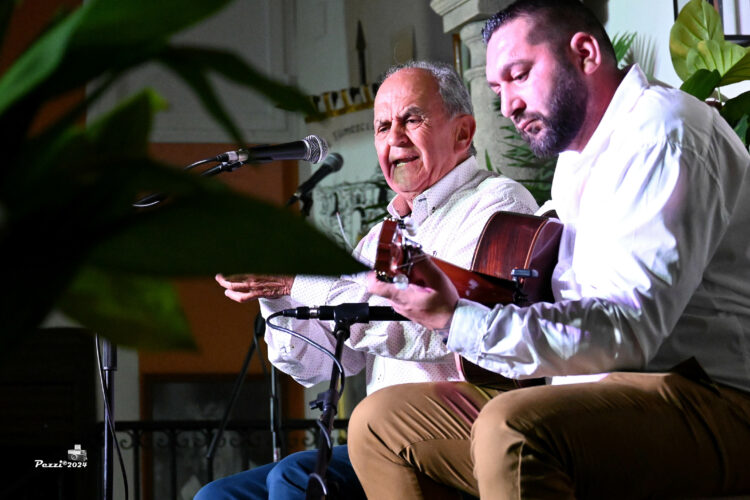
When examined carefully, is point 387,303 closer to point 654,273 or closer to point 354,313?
point 354,313

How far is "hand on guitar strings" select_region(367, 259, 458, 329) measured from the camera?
153 cm

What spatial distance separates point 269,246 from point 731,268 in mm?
1458

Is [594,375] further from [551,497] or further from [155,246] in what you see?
[155,246]

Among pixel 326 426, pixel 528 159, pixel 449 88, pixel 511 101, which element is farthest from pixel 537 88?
pixel 528 159

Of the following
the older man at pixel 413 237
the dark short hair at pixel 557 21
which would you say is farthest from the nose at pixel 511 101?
the older man at pixel 413 237

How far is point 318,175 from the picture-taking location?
91.7 inches

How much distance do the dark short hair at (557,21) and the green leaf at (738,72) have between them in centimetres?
104

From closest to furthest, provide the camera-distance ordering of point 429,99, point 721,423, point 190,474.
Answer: point 721,423, point 429,99, point 190,474

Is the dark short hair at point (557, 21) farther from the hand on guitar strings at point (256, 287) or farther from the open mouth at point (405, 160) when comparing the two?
the hand on guitar strings at point (256, 287)

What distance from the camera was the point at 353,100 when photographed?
20.2 feet

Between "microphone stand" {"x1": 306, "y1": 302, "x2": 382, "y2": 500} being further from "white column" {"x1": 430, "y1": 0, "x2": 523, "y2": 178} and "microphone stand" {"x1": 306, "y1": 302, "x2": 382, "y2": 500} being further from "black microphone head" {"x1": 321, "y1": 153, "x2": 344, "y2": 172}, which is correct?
"white column" {"x1": 430, "y1": 0, "x2": 523, "y2": 178}

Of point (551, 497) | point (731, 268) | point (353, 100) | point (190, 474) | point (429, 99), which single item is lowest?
point (190, 474)

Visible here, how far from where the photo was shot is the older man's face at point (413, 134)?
7.95 feet

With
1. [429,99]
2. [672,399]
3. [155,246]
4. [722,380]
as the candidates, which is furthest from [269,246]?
[429,99]
